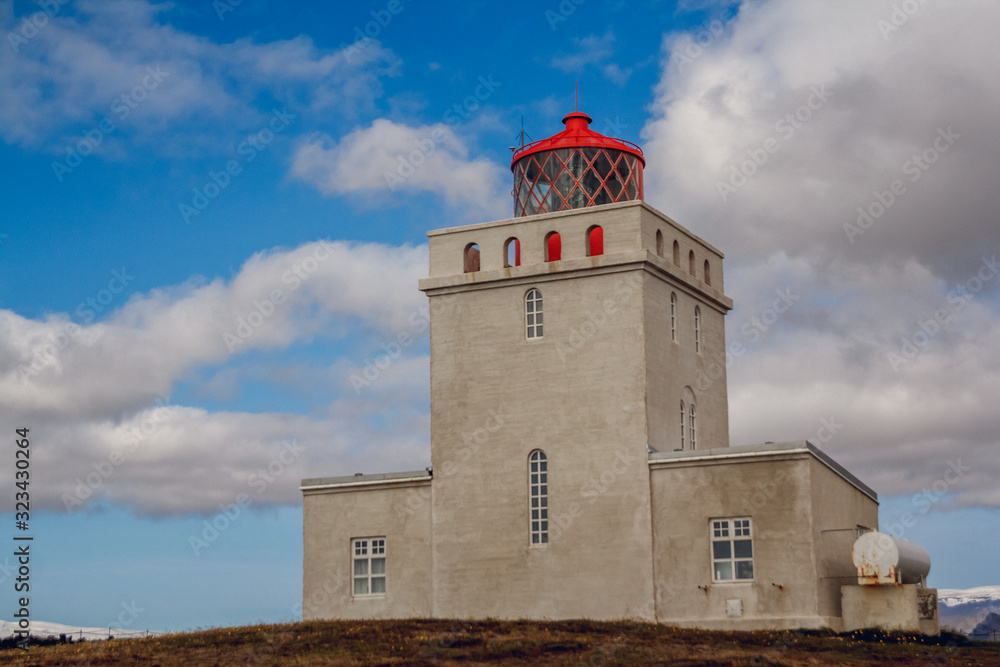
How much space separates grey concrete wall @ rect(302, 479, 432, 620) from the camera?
115ft

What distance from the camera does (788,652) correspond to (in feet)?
89.0

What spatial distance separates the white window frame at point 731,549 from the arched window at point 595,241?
8.32m

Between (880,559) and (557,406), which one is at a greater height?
(557,406)

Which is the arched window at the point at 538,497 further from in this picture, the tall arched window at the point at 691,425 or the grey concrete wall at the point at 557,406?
the tall arched window at the point at 691,425

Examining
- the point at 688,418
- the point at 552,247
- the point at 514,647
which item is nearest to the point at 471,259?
the point at 552,247

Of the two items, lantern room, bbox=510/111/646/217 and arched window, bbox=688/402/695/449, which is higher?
lantern room, bbox=510/111/646/217

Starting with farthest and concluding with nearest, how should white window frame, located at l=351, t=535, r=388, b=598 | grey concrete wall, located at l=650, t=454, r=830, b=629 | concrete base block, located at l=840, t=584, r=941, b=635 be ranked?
1. white window frame, located at l=351, t=535, r=388, b=598
2. grey concrete wall, located at l=650, t=454, r=830, b=629
3. concrete base block, located at l=840, t=584, r=941, b=635

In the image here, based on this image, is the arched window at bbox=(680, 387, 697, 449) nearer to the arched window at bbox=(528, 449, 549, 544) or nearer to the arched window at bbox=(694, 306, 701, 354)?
the arched window at bbox=(694, 306, 701, 354)

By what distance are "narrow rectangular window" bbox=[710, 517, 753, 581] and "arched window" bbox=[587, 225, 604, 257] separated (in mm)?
8379

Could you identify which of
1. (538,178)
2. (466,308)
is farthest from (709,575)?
(538,178)

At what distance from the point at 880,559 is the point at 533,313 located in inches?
449

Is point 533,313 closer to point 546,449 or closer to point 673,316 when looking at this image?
point 546,449

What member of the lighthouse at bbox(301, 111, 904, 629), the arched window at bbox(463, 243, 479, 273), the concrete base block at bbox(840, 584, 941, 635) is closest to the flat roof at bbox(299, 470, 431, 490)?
the lighthouse at bbox(301, 111, 904, 629)

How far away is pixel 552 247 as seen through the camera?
35.4 metres
